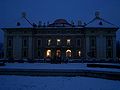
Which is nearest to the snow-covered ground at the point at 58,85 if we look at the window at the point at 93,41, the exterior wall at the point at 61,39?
the exterior wall at the point at 61,39

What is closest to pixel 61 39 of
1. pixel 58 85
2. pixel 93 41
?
pixel 93 41

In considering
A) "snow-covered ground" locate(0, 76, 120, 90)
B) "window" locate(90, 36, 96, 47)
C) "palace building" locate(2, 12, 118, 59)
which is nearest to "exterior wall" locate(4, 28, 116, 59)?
"palace building" locate(2, 12, 118, 59)

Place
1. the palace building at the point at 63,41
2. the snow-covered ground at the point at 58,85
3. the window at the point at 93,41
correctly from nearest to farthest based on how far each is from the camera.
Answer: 1. the snow-covered ground at the point at 58,85
2. the palace building at the point at 63,41
3. the window at the point at 93,41

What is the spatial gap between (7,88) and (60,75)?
24.6ft

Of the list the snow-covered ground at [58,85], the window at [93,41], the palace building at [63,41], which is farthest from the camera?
the window at [93,41]

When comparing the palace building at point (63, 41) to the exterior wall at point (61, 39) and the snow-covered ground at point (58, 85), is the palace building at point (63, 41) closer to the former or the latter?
the exterior wall at point (61, 39)

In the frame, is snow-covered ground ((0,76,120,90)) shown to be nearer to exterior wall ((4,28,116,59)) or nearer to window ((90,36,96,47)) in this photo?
exterior wall ((4,28,116,59))

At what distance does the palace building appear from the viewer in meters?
53.2

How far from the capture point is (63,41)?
2132 inches

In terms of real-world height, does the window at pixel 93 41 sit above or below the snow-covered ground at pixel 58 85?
above

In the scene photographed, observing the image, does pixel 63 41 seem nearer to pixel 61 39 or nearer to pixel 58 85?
pixel 61 39

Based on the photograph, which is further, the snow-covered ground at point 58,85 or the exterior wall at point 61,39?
the exterior wall at point 61,39

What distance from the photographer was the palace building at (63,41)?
174 feet

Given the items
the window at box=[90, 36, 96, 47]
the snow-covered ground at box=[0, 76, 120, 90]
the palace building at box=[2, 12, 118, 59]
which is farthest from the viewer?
the window at box=[90, 36, 96, 47]
